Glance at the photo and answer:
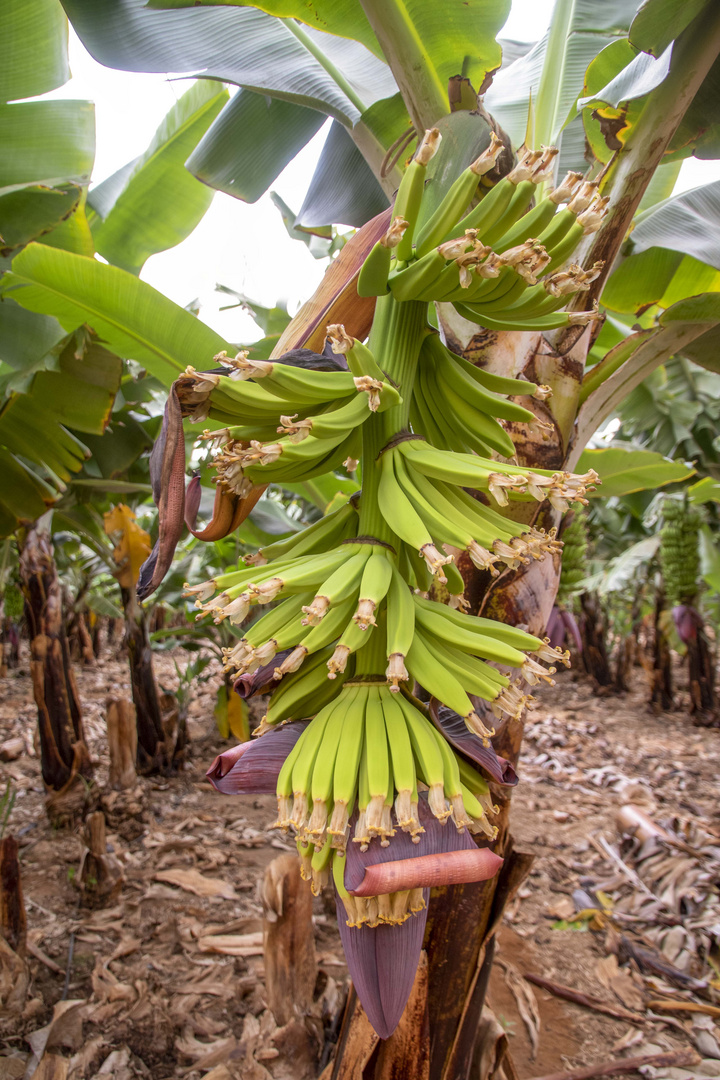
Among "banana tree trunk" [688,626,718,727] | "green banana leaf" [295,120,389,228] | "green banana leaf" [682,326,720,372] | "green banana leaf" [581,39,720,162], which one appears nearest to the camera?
"green banana leaf" [581,39,720,162]

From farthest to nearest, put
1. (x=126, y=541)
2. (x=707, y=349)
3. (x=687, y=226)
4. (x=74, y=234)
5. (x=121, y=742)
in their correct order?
(x=121, y=742) → (x=126, y=541) → (x=74, y=234) → (x=687, y=226) → (x=707, y=349)

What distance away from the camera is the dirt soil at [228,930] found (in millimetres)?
1721

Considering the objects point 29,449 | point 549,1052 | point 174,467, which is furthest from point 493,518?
point 29,449

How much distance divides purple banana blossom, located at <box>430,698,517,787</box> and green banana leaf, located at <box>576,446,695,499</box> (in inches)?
58.7

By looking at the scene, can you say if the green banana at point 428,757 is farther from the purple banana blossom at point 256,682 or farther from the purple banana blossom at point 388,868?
the purple banana blossom at point 256,682

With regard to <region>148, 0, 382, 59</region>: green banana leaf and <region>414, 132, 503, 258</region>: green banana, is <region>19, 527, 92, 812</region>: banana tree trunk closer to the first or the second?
<region>148, 0, 382, 59</region>: green banana leaf

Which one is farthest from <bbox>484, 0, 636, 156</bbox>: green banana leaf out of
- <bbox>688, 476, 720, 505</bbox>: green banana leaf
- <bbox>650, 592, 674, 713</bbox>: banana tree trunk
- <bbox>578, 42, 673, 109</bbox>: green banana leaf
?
<bbox>650, 592, 674, 713</bbox>: banana tree trunk

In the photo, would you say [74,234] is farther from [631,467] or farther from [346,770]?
[346,770]

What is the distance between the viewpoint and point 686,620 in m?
4.91

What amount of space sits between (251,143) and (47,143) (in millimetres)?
981

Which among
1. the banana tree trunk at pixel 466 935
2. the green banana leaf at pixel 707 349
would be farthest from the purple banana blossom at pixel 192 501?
the green banana leaf at pixel 707 349

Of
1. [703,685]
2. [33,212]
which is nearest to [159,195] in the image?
[33,212]

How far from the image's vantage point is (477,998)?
97 centimetres

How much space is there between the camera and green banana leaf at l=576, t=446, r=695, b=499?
2023 millimetres
